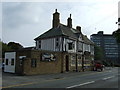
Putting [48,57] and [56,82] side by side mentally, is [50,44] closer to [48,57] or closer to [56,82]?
[48,57]

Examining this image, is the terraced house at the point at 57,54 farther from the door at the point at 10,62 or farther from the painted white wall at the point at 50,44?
the door at the point at 10,62

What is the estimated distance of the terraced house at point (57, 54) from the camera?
25891 millimetres

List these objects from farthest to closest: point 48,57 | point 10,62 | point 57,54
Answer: point 57,54
point 10,62
point 48,57

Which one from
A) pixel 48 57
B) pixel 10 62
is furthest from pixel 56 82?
pixel 10 62

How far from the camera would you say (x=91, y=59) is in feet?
141

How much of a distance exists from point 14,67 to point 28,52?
11.2ft

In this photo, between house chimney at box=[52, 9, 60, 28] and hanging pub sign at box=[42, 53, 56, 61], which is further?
house chimney at box=[52, 9, 60, 28]

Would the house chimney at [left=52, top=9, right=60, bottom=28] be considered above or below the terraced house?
above

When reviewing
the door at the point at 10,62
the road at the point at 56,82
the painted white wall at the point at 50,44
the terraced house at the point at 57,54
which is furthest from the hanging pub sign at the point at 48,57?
the road at the point at 56,82

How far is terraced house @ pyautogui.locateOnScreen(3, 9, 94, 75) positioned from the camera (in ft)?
84.9

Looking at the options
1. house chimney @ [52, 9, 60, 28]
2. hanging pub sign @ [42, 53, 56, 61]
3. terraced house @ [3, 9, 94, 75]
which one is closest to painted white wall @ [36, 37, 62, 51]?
terraced house @ [3, 9, 94, 75]

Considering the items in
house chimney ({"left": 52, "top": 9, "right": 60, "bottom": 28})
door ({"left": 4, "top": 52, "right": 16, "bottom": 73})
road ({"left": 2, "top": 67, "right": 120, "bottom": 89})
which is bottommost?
road ({"left": 2, "top": 67, "right": 120, "bottom": 89})

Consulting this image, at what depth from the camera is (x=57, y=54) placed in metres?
30.4

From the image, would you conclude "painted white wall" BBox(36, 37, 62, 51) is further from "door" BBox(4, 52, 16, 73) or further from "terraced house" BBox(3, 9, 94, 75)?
"door" BBox(4, 52, 16, 73)
